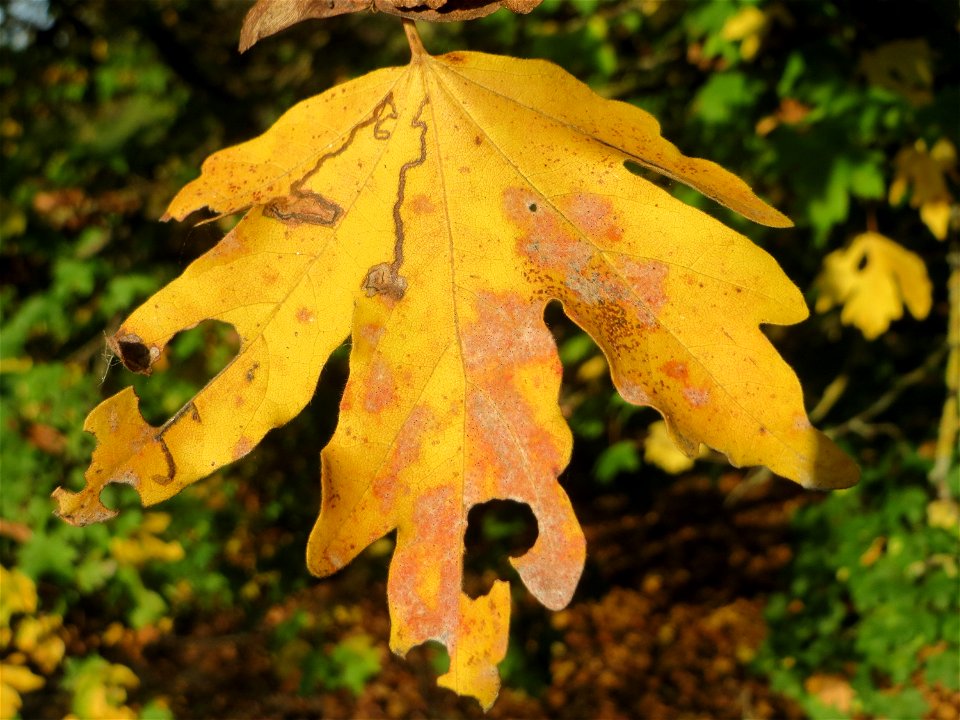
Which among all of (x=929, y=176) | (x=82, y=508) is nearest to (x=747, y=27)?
(x=929, y=176)

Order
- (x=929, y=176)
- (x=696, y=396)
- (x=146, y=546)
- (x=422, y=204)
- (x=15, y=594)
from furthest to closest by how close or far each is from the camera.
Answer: (x=146, y=546) → (x=15, y=594) → (x=929, y=176) → (x=422, y=204) → (x=696, y=396)

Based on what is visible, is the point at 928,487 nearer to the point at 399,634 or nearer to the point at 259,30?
the point at 399,634

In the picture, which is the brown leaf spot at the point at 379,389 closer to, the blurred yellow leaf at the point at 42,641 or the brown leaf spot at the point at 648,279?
the brown leaf spot at the point at 648,279

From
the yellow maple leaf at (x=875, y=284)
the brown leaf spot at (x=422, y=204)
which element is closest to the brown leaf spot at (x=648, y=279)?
the brown leaf spot at (x=422, y=204)

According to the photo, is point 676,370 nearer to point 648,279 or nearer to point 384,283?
point 648,279

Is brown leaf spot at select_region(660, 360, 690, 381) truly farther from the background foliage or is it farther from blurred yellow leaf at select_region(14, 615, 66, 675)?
blurred yellow leaf at select_region(14, 615, 66, 675)

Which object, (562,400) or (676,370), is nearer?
(676,370)

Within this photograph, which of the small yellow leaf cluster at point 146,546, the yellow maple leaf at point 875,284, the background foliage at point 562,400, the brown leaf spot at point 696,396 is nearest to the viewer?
the brown leaf spot at point 696,396
